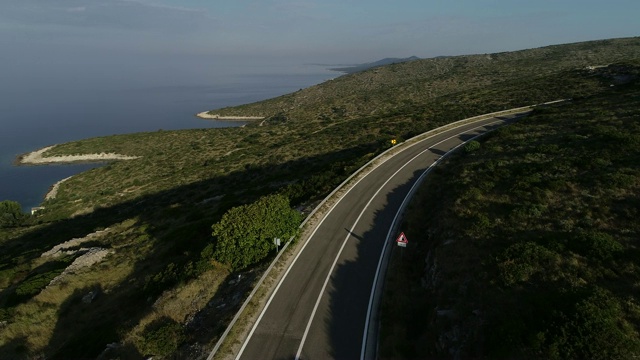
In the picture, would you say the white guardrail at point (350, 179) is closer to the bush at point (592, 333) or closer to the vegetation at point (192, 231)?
the vegetation at point (192, 231)

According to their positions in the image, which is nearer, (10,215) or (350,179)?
(350,179)

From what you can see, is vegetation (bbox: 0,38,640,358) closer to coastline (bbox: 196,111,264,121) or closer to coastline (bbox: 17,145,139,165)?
coastline (bbox: 17,145,139,165)

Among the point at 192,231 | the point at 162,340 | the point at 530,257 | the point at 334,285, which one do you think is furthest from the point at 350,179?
the point at 162,340

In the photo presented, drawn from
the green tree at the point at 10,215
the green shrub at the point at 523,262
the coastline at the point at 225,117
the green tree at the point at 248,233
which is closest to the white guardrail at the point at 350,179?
the green tree at the point at 248,233

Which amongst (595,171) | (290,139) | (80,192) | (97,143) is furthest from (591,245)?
(97,143)

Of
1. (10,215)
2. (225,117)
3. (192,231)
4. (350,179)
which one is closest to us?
(192,231)

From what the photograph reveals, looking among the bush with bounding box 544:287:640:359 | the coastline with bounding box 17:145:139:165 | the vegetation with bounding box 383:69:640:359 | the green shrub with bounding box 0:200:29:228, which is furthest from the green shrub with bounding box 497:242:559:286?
the coastline with bounding box 17:145:139:165

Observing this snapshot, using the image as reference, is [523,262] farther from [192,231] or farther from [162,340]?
[192,231]
